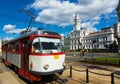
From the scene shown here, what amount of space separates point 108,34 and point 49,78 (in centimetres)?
10355

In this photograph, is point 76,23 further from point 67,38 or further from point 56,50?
point 56,50

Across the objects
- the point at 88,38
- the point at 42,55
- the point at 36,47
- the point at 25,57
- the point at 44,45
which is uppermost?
the point at 88,38

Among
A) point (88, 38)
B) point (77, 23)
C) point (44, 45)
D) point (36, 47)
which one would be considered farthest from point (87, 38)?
point (36, 47)

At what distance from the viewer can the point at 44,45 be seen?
40.9 ft

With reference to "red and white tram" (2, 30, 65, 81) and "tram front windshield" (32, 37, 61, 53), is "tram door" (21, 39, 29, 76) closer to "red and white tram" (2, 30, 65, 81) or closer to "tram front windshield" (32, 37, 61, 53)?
"red and white tram" (2, 30, 65, 81)

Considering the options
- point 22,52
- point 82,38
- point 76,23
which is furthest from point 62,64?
point 76,23

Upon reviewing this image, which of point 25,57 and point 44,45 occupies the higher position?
point 44,45

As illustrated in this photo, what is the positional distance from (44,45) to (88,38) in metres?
125

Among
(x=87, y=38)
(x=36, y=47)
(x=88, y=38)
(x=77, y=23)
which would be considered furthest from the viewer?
(x=77, y=23)

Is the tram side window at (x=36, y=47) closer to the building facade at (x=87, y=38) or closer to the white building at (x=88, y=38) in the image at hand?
the building facade at (x=87, y=38)

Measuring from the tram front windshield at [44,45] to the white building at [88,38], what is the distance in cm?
10077

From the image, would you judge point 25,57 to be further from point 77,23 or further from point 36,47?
point 77,23

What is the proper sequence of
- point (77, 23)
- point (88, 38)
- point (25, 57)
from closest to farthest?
point (25, 57) → point (88, 38) → point (77, 23)

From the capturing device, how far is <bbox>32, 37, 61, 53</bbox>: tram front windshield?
1228 cm
